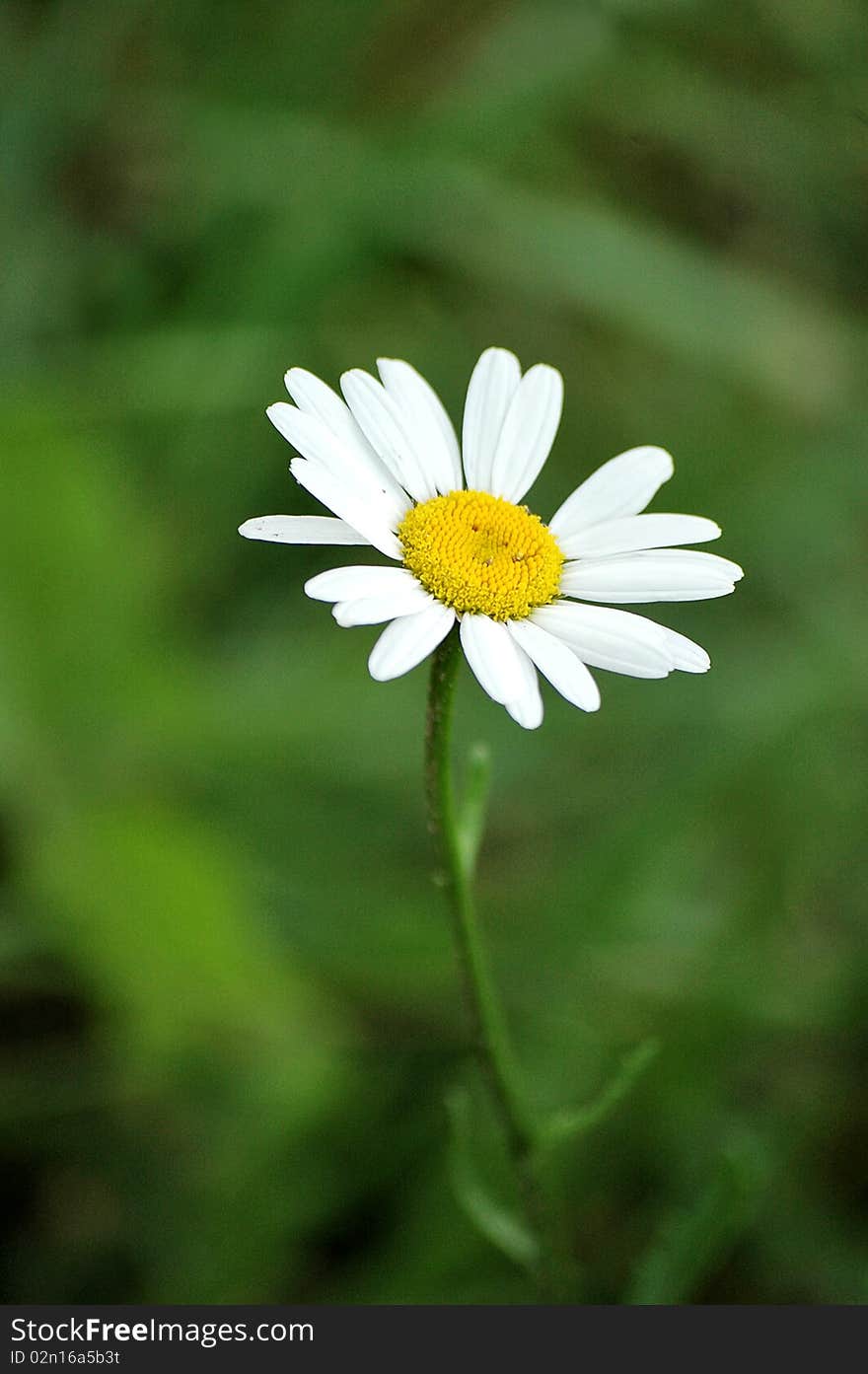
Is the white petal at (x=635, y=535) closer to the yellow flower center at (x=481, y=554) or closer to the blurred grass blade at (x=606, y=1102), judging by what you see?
the yellow flower center at (x=481, y=554)

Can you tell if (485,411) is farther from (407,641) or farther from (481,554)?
(407,641)

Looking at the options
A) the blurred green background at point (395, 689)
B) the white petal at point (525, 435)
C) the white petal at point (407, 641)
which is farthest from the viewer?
the blurred green background at point (395, 689)

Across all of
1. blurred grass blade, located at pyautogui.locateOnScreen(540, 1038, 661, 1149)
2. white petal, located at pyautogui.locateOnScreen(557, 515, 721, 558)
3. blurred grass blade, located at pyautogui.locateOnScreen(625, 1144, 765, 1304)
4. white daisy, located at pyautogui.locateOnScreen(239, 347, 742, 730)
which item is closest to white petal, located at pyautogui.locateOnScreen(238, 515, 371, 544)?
white daisy, located at pyautogui.locateOnScreen(239, 347, 742, 730)

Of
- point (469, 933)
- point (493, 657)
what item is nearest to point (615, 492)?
point (493, 657)

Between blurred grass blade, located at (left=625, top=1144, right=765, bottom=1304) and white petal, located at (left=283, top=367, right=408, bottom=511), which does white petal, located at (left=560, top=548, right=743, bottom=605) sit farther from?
blurred grass blade, located at (left=625, top=1144, right=765, bottom=1304)

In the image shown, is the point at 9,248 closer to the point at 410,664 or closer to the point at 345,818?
the point at 345,818

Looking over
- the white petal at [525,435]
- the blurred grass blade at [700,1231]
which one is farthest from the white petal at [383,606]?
the blurred grass blade at [700,1231]

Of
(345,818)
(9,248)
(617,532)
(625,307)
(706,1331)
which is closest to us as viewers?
(617,532)

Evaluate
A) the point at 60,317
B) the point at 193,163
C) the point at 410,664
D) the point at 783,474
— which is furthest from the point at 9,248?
the point at 410,664
